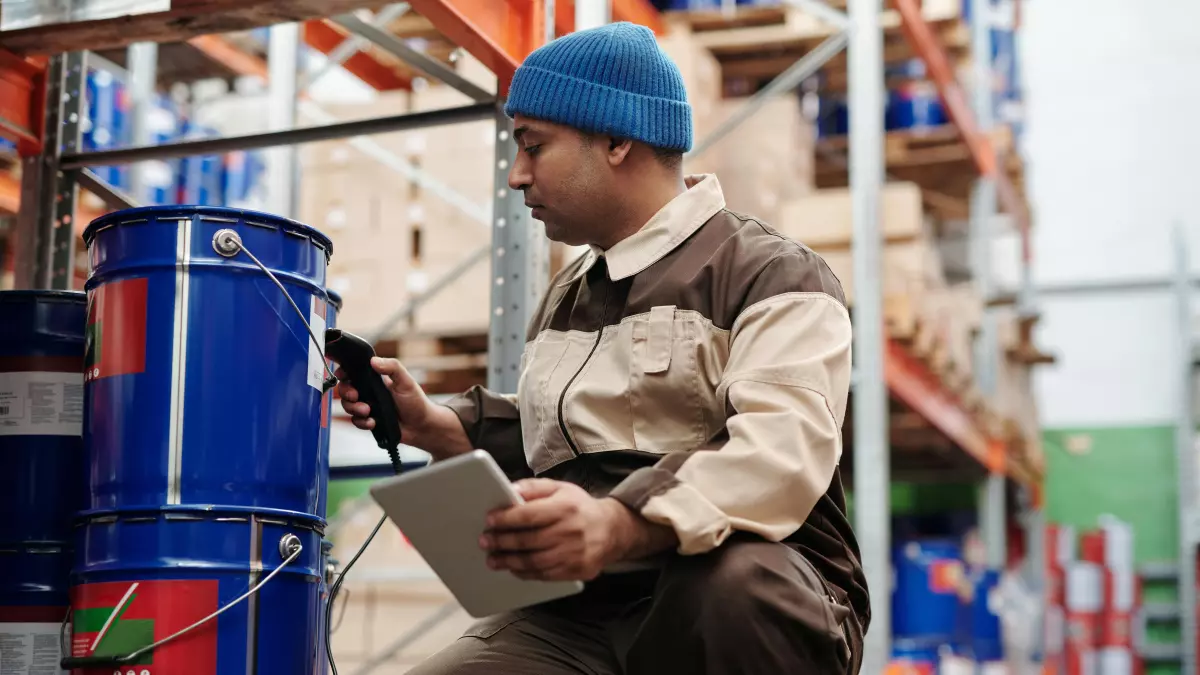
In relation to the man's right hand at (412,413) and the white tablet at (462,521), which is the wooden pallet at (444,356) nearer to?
the man's right hand at (412,413)

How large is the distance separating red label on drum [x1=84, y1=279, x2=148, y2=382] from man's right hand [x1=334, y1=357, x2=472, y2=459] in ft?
1.20

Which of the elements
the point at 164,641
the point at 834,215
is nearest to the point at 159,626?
the point at 164,641

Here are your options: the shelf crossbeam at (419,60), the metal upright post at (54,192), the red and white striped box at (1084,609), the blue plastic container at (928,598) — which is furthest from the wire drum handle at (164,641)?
the red and white striped box at (1084,609)

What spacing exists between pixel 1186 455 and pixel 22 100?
34.5 ft

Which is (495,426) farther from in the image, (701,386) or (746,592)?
(746,592)

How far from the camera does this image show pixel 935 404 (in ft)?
25.9

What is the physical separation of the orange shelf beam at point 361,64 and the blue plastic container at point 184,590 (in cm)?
A: 475

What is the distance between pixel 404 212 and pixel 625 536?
4.81 meters

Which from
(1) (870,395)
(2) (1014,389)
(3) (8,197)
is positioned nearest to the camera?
(3) (8,197)

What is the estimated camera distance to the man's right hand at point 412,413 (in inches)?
100

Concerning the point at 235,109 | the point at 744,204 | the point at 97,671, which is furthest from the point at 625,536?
the point at 235,109

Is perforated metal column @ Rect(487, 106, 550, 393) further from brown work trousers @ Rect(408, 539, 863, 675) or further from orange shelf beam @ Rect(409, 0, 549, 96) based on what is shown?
brown work trousers @ Rect(408, 539, 863, 675)

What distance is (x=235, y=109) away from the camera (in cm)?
872

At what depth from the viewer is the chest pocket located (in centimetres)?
224
